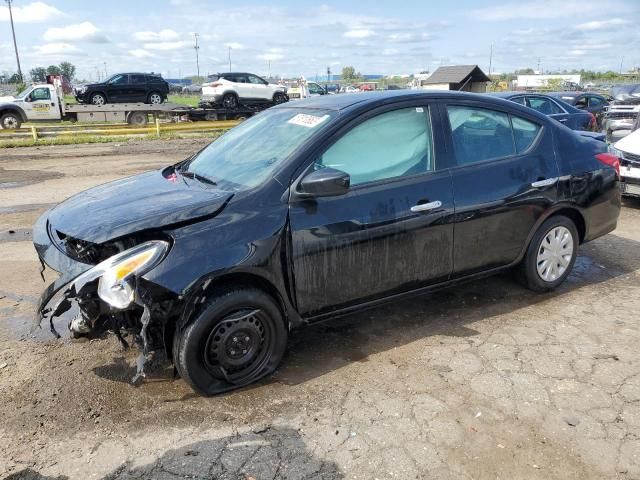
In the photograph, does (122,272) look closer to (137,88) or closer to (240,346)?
(240,346)

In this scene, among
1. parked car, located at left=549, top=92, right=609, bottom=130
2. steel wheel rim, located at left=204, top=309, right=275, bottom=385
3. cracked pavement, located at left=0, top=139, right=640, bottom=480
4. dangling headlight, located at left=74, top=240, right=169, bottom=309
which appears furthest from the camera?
parked car, located at left=549, top=92, right=609, bottom=130

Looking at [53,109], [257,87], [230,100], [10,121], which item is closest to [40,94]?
[53,109]

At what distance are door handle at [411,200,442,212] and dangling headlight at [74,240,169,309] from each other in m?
1.72

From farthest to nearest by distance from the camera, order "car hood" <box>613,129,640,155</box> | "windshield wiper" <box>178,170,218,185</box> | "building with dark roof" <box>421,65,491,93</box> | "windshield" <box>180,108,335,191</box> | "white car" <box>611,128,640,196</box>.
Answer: "building with dark roof" <box>421,65,491,93</box> < "car hood" <box>613,129,640,155</box> < "white car" <box>611,128,640,196</box> < "windshield wiper" <box>178,170,218,185</box> < "windshield" <box>180,108,335,191</box>

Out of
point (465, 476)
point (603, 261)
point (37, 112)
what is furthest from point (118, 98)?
point (465, 476)

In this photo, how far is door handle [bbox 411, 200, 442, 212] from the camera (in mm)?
3721

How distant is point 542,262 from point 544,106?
9250mm

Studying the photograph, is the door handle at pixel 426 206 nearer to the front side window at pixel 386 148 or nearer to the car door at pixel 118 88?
the front side window at pixel 386 148

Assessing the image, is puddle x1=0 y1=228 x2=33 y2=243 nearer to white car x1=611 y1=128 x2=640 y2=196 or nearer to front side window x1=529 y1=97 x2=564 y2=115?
white car x1=611 y1=128 x2=640 y2=196

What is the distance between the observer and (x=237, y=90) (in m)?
24.9

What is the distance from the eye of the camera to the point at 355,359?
370cm

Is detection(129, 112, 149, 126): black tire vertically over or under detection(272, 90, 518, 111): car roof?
under

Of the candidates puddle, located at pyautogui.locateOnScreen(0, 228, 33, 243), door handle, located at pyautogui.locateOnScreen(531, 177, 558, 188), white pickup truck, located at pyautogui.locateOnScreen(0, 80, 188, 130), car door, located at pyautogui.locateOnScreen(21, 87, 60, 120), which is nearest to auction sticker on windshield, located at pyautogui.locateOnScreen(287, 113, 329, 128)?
door handle, located at pyautogui.locateOnScreen(531, 177, 558, 188)

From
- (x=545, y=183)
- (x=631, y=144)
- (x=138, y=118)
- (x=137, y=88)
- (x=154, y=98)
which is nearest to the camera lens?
(x=545, y=183)
